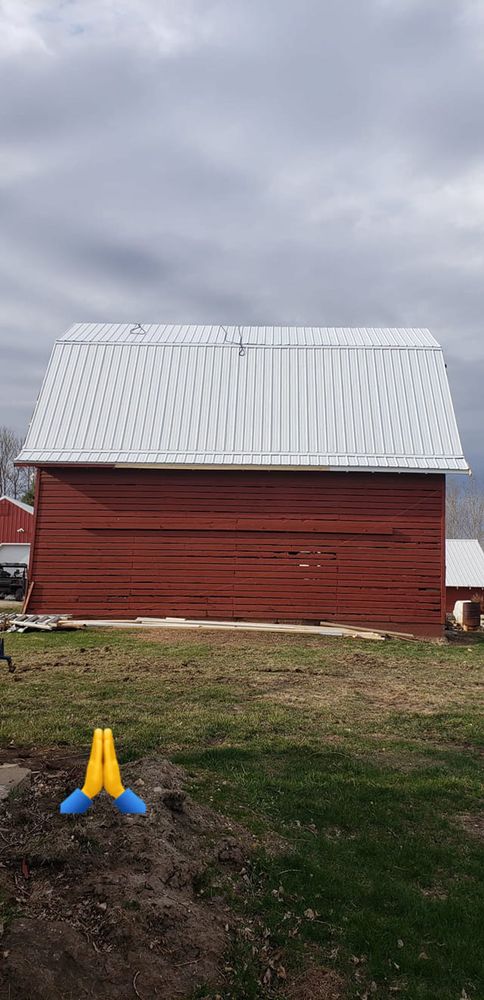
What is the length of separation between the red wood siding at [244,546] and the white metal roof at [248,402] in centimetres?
54

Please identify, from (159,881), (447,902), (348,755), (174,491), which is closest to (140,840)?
(159,881)

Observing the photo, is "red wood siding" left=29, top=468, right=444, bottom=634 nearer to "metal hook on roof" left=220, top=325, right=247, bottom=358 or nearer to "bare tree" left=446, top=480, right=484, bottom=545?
"metal hook on roof" left=220, top=325, right=247, bottom=358

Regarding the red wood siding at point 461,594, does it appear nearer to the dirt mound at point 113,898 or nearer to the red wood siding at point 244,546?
the red wood siding at point 244,546

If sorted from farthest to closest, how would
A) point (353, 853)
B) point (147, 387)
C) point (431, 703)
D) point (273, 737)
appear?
point (147, 387) → point (431, 703) → point (273, 737) → point (353, 853)

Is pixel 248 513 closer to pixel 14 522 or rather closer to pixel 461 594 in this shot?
pixel 461 594

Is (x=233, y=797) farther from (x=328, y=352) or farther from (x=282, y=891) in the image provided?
(x=328, y=352)

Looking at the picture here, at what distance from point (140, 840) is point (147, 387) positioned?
16.3 metres

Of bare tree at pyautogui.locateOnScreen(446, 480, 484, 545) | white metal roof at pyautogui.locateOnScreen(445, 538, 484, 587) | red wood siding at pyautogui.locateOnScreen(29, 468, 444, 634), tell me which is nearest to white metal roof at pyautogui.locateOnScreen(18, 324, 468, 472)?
red wood siding at pyautogui.locateOnScreen(29, 468, 444, 634)

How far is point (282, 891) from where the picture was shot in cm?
401

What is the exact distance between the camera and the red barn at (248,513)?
56.8 ft

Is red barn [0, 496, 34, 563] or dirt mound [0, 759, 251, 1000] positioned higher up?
red barn [0, 496, 34, 563]

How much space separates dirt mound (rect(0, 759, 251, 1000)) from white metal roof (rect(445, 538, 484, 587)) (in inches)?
1174

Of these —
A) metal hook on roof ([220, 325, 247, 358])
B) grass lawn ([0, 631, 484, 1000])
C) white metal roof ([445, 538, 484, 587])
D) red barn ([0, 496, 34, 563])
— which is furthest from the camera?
red barn ([0, 496, 34, 563])

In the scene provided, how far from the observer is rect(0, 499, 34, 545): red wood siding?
41.2m
